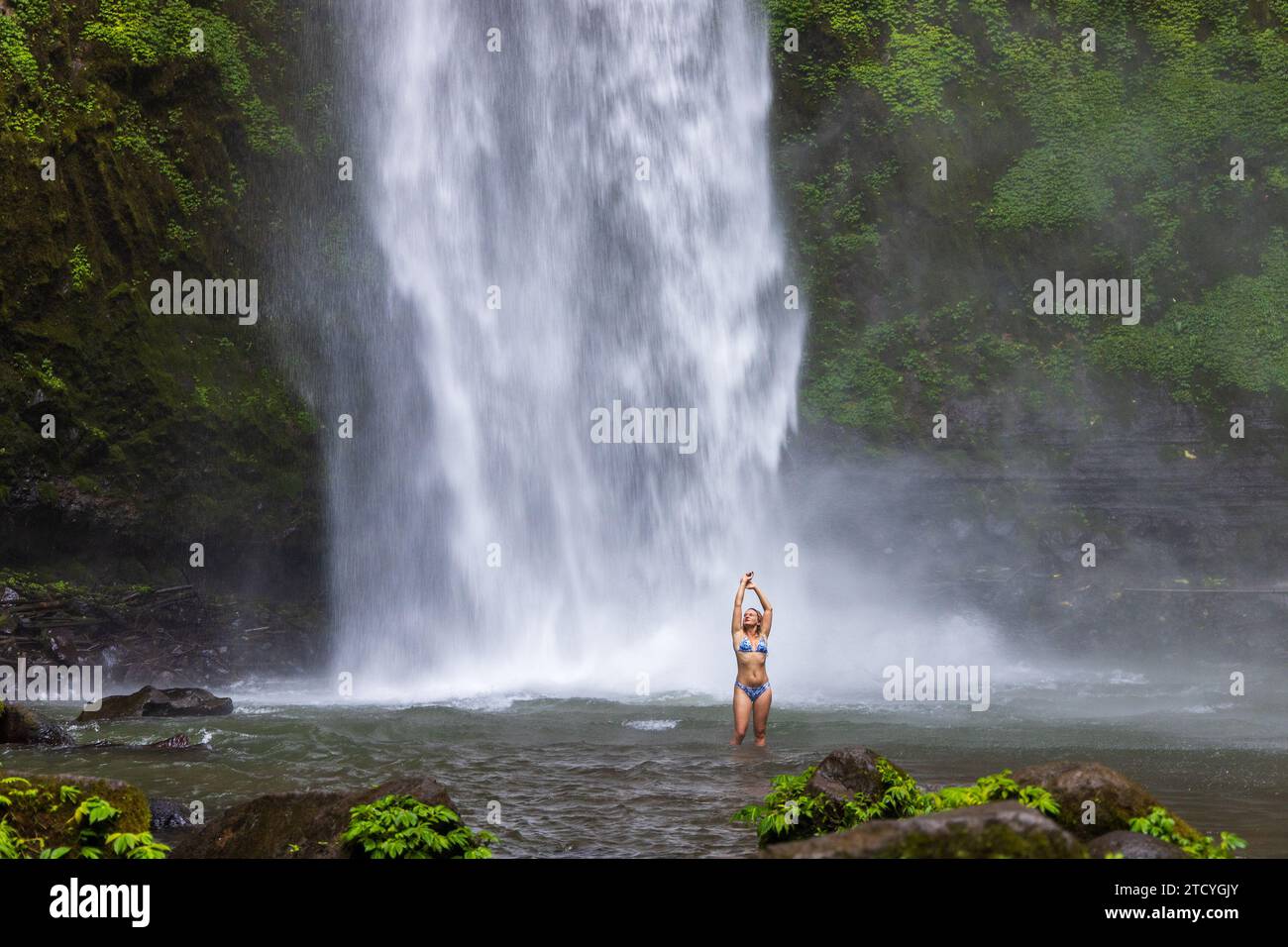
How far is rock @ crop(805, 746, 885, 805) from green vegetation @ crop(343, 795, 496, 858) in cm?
207

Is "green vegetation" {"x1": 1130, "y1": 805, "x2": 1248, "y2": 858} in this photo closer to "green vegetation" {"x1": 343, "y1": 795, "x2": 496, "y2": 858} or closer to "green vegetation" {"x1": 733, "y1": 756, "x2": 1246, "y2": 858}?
"green vegetation" {"x1": 733, "y1": 756, "x2": 1246, "y2": 858}

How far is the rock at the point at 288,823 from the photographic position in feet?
20.0

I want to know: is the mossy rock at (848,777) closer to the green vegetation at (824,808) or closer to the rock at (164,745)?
the green vegetation at (824,808)

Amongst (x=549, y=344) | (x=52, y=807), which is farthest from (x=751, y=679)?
(x=549, y=344)

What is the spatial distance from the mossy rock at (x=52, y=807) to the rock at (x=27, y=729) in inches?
221

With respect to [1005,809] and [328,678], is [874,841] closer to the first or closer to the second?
[1005,809]

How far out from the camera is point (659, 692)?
50.5 feet

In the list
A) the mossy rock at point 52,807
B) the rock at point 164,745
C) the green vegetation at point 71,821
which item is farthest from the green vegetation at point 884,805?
the rock at point 164,745

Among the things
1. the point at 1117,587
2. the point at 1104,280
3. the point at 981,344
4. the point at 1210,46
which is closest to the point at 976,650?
the point at 1117,587

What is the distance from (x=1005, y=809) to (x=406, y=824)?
9.44ft

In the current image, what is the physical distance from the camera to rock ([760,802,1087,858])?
4.23m

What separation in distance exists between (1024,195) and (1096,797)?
1905cm

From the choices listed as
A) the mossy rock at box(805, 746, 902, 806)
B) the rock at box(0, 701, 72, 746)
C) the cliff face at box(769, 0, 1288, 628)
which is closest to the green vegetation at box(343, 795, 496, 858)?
the mossy rock at box(805, 746, 902, 806)

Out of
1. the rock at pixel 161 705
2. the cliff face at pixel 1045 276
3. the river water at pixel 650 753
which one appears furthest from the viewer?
the cliff face at pixel 1045 276
